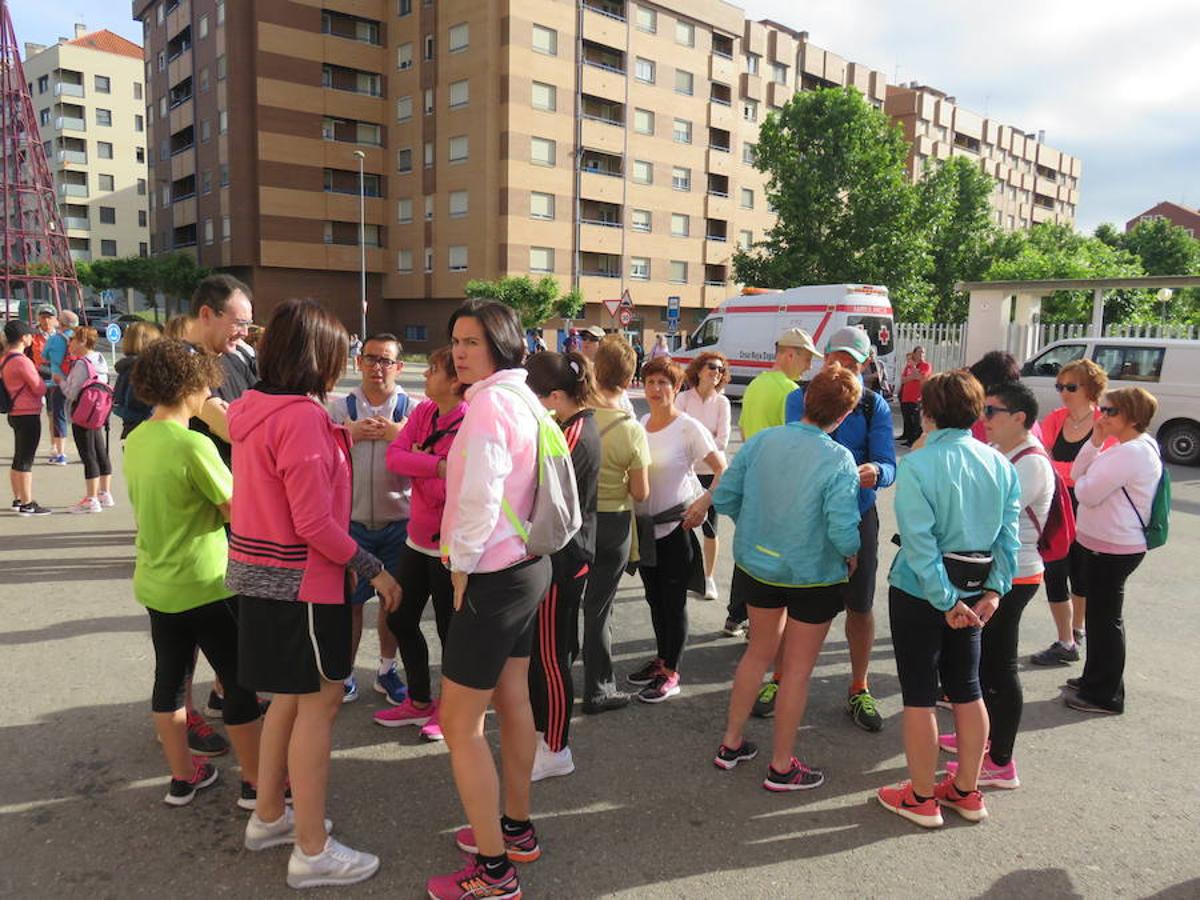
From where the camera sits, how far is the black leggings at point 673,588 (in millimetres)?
4395

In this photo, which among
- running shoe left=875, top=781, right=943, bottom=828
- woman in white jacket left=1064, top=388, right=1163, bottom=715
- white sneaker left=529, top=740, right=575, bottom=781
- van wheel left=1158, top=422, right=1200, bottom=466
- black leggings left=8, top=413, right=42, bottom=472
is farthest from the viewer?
van wheel left=1158, top=422, right=1200, bottom=466

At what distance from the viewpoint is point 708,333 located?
22.8 metres

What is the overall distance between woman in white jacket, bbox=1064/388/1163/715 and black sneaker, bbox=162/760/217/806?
164 inches

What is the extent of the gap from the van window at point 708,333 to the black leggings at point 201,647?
786 inches

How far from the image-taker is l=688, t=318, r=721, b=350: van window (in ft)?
73.8

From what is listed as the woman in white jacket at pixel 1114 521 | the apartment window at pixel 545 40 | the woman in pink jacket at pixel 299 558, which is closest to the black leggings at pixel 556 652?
the woman in pink jacket at pixel 299 558

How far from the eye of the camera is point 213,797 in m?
→ 3.32

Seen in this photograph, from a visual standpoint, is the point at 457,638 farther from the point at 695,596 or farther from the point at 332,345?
the point at 695,596

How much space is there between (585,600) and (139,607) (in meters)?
3.30

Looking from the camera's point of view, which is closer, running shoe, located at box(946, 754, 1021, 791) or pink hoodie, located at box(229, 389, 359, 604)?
pink hoodie, located at box(229, 389, 359, 604)

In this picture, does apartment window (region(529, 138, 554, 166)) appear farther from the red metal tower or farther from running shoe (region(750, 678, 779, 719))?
running shoe (region(750, 678, 779, 719))

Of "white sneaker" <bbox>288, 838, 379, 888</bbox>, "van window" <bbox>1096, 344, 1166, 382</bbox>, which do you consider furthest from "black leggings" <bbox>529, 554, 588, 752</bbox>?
"van window" <bbox>1096, 344, 1166, 382</bbox>

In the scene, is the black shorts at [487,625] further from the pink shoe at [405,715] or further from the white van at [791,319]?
the white van at [791,319]

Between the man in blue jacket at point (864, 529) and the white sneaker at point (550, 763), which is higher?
the man in blue jacket at point (864, 529)
